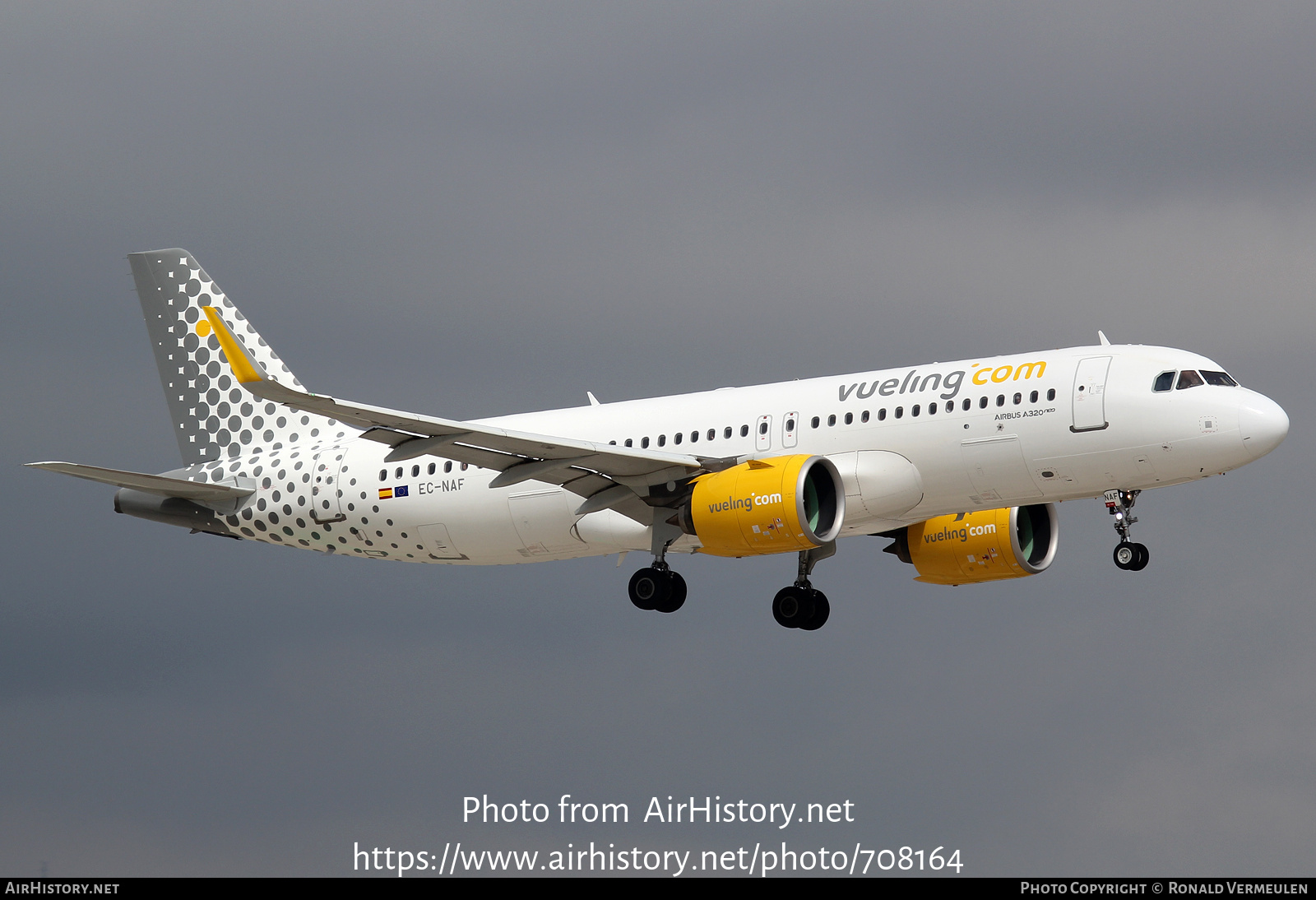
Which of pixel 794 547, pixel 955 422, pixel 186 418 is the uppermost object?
pixel 186 418

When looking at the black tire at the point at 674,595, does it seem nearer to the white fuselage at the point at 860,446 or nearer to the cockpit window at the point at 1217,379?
the white fuselage at the point at 860,446

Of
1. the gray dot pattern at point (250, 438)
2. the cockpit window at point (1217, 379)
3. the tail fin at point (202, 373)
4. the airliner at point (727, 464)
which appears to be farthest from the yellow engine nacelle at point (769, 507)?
the tail fin at point (202, 373)

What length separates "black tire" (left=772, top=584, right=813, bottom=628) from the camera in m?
45.3

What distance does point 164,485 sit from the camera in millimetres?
46094

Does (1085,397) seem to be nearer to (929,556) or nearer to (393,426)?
(929,556)

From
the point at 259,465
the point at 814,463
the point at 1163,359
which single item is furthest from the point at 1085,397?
the point at 259,465

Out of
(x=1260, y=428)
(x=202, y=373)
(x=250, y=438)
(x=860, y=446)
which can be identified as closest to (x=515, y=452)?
(x=860, y=446)

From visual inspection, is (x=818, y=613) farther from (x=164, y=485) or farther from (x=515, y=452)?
(x=164, y=485)

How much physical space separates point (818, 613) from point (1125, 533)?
8889 millimetres

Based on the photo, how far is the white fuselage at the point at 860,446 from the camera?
125ft

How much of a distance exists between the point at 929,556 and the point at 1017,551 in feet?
7.55

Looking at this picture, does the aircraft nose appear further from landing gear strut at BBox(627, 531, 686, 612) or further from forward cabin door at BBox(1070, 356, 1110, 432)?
landing gear strut at BBox(627, 531, 686, 612)

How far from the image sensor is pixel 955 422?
1548 inches

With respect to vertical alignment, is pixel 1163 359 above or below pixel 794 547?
above
